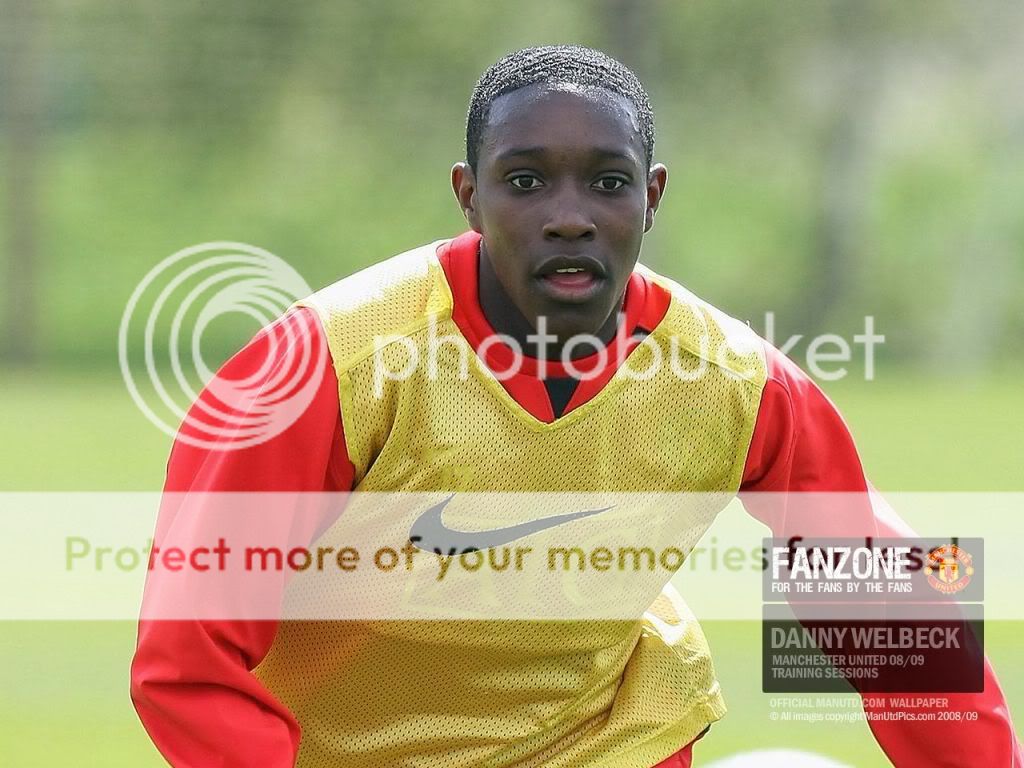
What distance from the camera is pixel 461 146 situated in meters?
17.1

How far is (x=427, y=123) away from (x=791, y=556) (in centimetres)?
1599

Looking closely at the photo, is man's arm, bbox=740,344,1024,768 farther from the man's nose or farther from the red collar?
the man's nose

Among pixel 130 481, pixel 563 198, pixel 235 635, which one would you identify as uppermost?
pixel 130 481

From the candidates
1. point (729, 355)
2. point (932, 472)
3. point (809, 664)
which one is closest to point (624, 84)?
point (729, 355)

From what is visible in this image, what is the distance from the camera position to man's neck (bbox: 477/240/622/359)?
275 cm

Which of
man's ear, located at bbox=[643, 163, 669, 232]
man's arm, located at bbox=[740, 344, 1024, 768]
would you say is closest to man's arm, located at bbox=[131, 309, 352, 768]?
man's ear, located at bbox=[643, 163, 669, 232]

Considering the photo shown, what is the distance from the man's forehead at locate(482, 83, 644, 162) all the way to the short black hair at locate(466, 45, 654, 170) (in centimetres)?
2

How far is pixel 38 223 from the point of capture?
18.3 metres

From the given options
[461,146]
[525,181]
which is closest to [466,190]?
[525,181]

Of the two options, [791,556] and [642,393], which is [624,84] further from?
[791,556]

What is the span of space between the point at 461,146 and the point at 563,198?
14678 millimetres

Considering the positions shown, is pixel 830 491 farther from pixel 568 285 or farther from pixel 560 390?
pixel 568 285

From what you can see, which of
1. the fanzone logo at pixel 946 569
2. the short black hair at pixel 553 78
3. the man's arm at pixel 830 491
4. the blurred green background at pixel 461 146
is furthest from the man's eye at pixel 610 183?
the blurred green background at pixel 461 146

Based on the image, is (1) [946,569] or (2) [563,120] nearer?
(2) [563,120]
